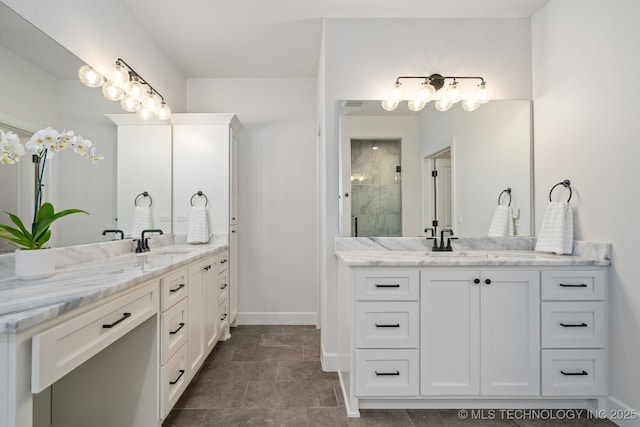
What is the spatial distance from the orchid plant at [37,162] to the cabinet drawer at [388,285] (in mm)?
1444

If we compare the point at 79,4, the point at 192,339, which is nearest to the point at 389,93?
the point at 79,4

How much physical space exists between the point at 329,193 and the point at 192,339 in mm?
1330

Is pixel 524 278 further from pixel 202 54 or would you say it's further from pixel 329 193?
pixel 202 54

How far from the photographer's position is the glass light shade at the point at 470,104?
8.05 feet

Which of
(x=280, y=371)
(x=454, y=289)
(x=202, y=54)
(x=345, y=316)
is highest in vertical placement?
(x=202, y=54)

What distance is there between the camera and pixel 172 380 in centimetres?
177

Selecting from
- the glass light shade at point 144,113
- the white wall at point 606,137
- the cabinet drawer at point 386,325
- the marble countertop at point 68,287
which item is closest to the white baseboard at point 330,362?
the cabinet drawer at point 386,325

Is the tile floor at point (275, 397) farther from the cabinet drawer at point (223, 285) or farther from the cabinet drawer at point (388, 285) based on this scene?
the cabinet drawer at point (388, 285)

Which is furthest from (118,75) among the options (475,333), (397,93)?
(475,333)

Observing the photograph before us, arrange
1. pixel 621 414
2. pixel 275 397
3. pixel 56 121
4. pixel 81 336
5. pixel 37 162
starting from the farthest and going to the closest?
pixel 275 397 < pixel 621 414 < pixel 56 121 < pixel 37 162 < pixel 81 336

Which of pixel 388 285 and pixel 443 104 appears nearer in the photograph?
pixel 388 285

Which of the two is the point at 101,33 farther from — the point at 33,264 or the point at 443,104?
the point at 443,104

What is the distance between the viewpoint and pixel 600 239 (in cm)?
192

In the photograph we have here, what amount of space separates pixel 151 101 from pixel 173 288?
5.09 ft
